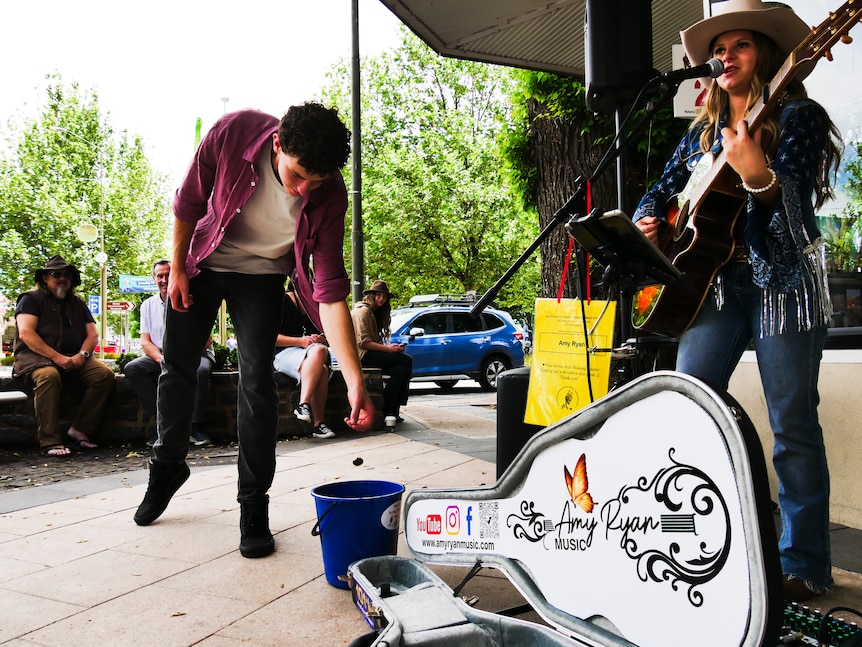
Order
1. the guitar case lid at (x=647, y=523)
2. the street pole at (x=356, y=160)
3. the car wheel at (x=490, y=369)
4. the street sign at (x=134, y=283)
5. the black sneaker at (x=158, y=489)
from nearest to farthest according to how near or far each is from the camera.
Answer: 1. the guitar case lid at (x=647, y=523)
2. the black sneaker at (x=158, y=489)
3. the street pole at (x=356, y=160)
4. the car wheel at (x=490, y=369)
5. the street sign at (x=134, y=283)

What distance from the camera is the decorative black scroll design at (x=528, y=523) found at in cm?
189

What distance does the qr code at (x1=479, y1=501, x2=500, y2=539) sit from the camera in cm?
207

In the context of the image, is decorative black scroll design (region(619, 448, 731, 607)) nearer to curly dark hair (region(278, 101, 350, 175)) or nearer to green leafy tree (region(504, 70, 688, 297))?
curly dark hair (region(278, 101, 350, 175))

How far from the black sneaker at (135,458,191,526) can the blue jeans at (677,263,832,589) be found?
93.3 inches

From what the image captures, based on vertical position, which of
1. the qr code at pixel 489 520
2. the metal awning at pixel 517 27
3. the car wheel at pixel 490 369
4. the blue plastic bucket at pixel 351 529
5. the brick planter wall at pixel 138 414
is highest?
the metal awning at pixel 517 27

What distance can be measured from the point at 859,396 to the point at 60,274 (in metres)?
5.86

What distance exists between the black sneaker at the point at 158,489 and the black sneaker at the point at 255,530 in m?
0.57

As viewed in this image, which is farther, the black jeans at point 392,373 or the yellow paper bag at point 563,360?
the black jeans at point 392,373

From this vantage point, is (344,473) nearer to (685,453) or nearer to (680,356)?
(680,356)

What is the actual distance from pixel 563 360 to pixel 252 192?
4.74 ft

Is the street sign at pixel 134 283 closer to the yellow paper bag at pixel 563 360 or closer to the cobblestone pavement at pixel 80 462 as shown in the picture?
the cobblestone pavement at pixel 80 462

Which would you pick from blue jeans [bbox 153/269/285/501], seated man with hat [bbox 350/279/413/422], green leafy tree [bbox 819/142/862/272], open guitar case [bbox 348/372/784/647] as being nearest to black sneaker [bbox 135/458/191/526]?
blue jeans [bbox 153/269/285/501]

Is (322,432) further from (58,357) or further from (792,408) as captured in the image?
(792,408)

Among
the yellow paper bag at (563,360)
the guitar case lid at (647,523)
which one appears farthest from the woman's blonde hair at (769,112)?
the guitar case lid at (647,523)
